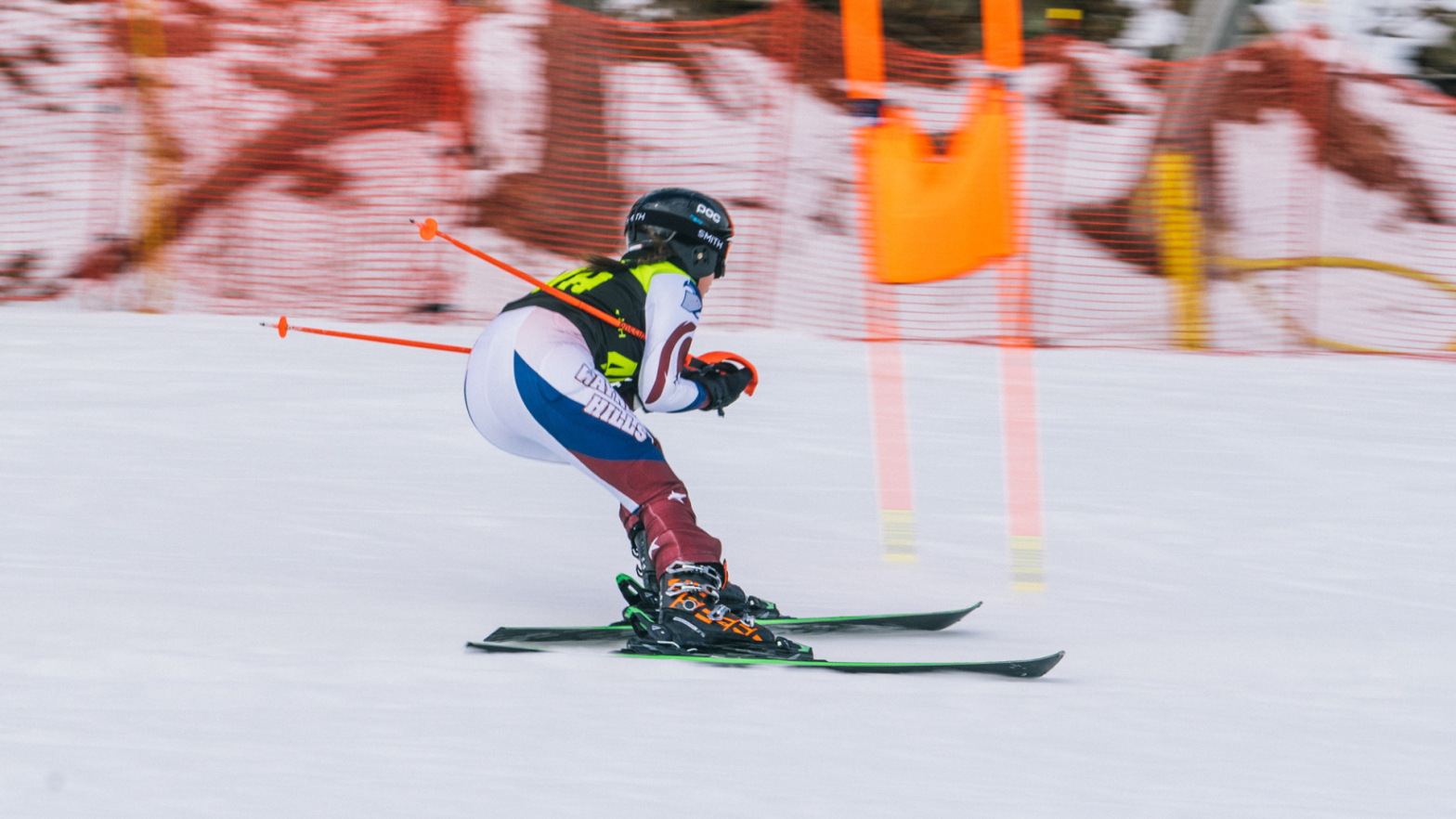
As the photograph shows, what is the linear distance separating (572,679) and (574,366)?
0.78 metres

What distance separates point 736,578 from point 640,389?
118 cm

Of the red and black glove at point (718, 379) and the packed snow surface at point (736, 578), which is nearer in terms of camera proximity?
the packed snow surface at point (736, 578)

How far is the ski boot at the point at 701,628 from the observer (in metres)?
3.60

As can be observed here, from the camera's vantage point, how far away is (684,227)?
376 cm

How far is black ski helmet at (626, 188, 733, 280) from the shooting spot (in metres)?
3.77

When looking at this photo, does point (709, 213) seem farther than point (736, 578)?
No

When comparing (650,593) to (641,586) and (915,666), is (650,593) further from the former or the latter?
(915,666)

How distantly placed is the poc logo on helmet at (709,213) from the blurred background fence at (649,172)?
19.6 ft

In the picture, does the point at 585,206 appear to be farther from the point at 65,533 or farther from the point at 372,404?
the point at 65,533

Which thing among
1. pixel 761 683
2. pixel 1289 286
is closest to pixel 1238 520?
pixel 761 683

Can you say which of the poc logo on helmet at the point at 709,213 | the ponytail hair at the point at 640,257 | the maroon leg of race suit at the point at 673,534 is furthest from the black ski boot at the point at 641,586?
the poc logo on helmet at the point at 709,213

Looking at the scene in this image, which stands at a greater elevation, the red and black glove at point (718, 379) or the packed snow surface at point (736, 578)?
the red and black glove at point (718, 379)

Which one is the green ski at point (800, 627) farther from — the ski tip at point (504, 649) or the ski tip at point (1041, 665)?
the ski tip at point (1041, 665)

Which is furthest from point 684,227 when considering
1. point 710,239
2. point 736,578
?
point 736,578
